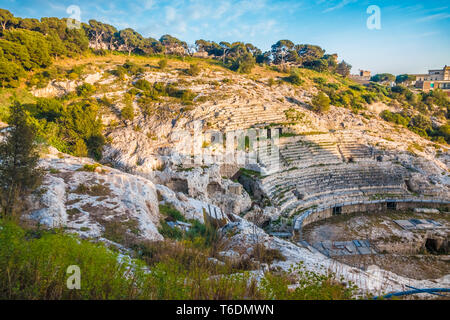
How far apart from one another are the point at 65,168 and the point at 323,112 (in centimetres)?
2491

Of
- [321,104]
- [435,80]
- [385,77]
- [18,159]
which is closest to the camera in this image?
[18,159]

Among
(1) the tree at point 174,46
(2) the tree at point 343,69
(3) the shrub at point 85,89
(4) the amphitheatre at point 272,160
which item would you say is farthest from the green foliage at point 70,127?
(2) the tree at point 343,69

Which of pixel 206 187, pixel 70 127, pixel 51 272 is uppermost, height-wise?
pixel 70 127

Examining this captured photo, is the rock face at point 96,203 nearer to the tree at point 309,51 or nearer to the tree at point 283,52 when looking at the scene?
the tree at point 283,52

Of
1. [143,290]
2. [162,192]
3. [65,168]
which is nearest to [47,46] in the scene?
[65,168]

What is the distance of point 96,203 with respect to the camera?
293 inches

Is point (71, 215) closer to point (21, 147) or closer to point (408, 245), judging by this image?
point (21, 147)

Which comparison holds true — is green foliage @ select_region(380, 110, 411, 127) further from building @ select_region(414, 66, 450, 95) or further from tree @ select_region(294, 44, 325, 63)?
building @ select_region(414, 66, 450, 95)

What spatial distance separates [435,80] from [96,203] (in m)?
74.2

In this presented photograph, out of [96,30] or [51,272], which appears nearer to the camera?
[51,272]

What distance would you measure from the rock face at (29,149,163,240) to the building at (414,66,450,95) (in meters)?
62.9

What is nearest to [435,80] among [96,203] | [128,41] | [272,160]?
[272,160]

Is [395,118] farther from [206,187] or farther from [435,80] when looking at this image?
[435,80]

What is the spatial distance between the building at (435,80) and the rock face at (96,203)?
6291cm
